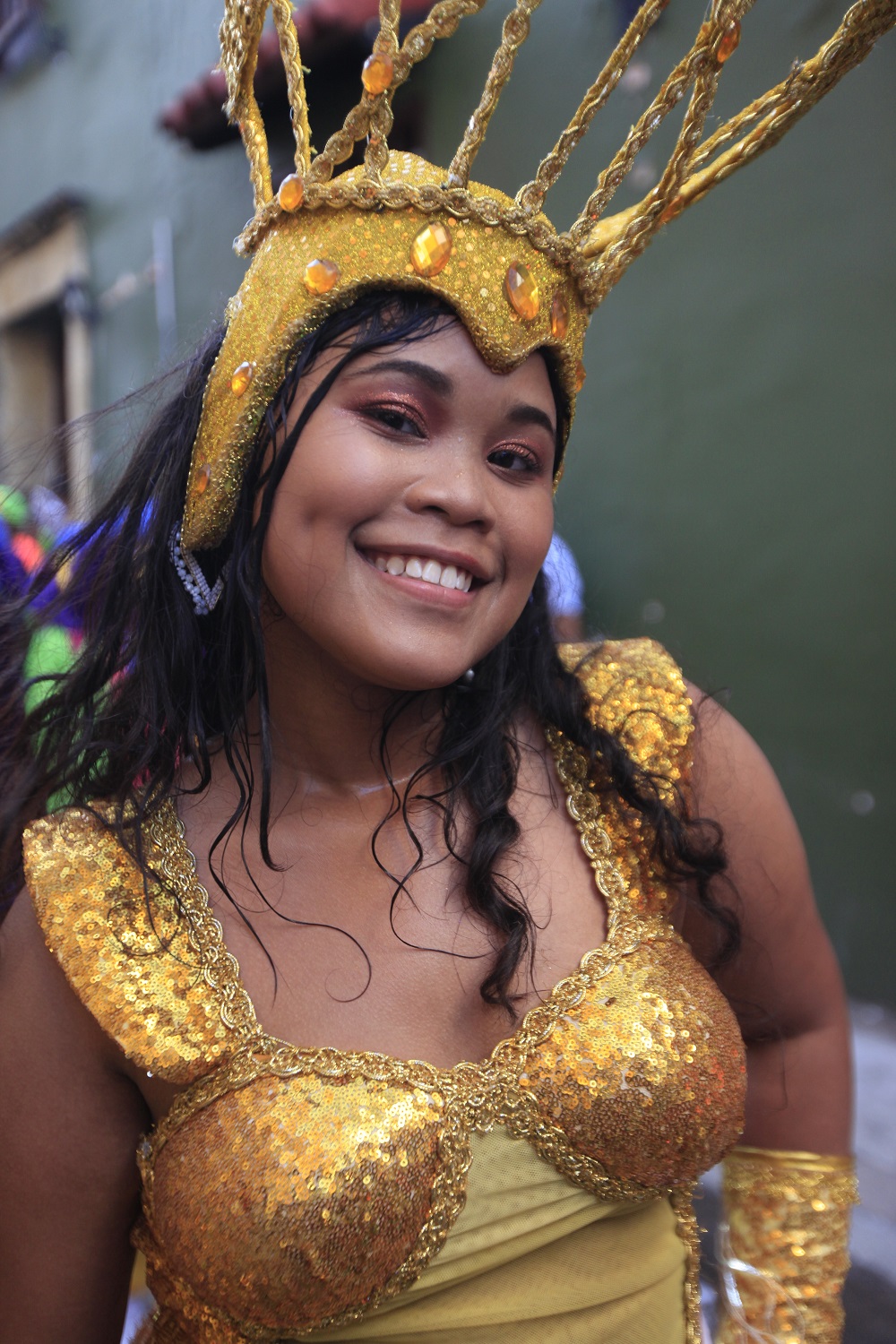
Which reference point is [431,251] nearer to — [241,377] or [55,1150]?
[241,377]

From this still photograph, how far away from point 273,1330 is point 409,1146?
29 centimetres

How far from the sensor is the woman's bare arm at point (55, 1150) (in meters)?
1.22

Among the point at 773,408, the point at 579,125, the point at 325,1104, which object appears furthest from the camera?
the point at 773,408

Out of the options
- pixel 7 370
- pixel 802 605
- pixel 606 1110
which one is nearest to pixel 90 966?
pixel 606 1110

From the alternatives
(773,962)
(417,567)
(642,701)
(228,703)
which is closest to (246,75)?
(417,567)

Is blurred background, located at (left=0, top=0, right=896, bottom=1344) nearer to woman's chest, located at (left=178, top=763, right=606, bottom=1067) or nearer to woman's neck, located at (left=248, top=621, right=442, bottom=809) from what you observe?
woman's neck, located at (left=248, top=621, right=442, bottom=809)

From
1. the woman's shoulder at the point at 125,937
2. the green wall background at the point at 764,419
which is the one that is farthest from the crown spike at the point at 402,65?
the green wall background at the point at 764,419

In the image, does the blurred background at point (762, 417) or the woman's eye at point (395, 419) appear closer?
the woman's eye at point (395, 419)

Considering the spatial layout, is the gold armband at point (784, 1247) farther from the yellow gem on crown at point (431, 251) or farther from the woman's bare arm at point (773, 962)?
the yellow gem on crown at point (431, 251)

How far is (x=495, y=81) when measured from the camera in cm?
118

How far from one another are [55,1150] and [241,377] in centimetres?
98

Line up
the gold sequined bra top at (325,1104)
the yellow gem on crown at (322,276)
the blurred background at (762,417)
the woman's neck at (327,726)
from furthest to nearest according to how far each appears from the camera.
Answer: the blurred background at (762,417) → the woman's neck at (327,726) → the yellow gem on crown at (322,276) → the gold sequined bra top at (325,1104)

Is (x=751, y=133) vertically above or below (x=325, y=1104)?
above

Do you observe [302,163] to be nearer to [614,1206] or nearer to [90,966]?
[90,966]
